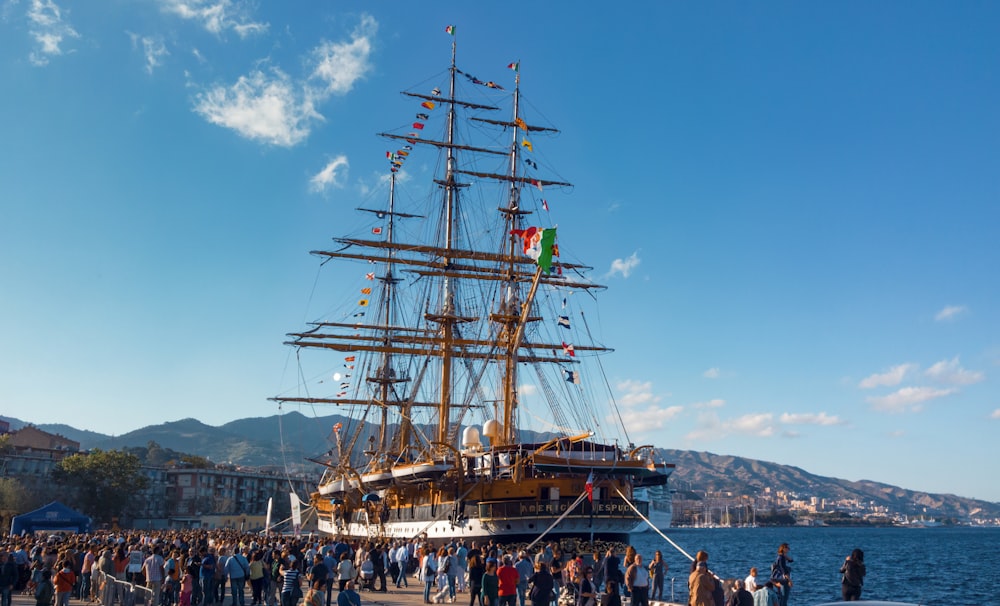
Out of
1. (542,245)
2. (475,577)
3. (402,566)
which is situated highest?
(542,245)

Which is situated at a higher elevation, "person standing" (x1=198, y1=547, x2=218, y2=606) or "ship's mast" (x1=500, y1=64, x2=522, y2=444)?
"ship's mast" (x1=500, y1=64, x2=522, y2=444)

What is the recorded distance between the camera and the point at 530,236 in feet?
118

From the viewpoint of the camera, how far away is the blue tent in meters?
36.8

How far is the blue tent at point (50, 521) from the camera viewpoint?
3675 centimetres

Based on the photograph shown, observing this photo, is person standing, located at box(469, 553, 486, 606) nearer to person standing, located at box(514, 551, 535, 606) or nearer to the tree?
person standing, located at box(514, 551, 535, 606)

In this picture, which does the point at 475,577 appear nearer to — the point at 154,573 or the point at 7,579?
the point at 154,573

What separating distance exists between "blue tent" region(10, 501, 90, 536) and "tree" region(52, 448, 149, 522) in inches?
2144

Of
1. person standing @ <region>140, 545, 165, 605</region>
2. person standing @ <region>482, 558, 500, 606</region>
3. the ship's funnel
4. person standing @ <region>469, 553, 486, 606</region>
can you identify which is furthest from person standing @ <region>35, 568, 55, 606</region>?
the ship's funnel

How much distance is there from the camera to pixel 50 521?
38.1m

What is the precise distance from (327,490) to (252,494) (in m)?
73.2

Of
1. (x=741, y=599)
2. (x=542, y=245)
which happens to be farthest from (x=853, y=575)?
(x=542, y=245)

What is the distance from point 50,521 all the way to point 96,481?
56661 millimetres

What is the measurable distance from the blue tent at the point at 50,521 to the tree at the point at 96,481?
2144 inches

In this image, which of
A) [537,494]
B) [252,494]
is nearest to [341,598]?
[537,494]
